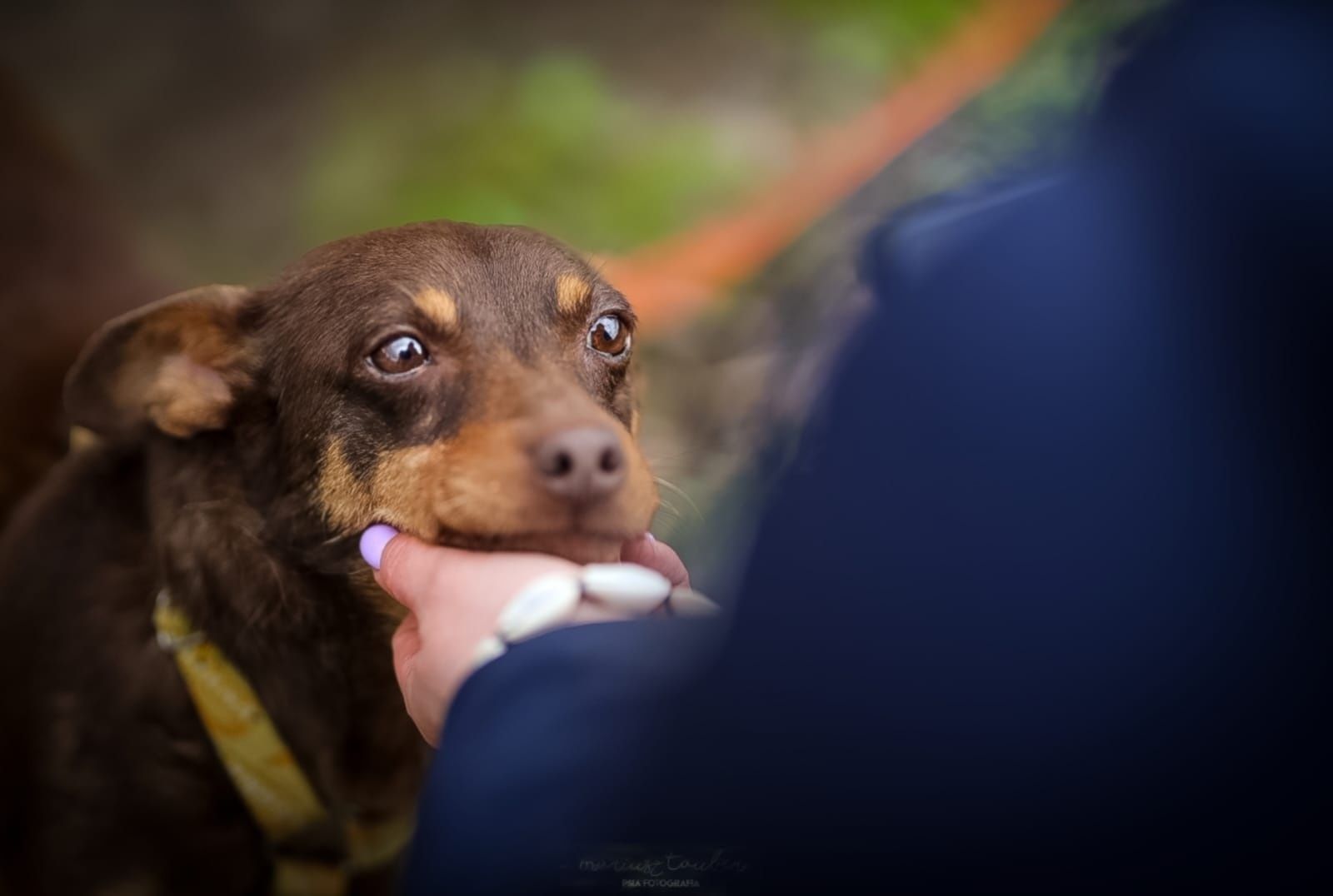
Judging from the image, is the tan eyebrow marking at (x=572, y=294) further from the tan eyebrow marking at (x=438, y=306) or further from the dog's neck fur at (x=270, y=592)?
the dog's neck fur at (x=270, y=592)

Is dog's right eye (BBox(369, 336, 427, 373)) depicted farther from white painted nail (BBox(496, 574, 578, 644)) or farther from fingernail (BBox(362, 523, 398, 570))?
white painted nail (BBox(496, 574, 578, 644))

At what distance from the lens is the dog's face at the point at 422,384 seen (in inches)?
66.6

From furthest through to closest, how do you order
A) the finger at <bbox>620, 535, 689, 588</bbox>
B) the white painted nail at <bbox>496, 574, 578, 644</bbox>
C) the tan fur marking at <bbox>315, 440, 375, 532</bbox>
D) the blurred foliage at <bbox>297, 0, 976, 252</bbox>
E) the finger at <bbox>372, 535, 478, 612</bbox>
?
the blurred foliage at <bbox>297, 0, 976, 252</bbox> < the tan fur marking at <bbox>315, 440, 375, 532</bbox> < the finger at <bbox>620, 535, 689, 588</bbox> < the finger at <bbox>372, 535, 478, 612</bbox> < the white painted nail at <bbox>496, 574, 578, 644</bbox>

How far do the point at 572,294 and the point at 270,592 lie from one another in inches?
32.6

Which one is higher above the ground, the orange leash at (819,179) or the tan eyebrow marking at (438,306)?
the orange leash at (819,179)

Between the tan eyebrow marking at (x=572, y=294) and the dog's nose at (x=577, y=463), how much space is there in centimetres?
52

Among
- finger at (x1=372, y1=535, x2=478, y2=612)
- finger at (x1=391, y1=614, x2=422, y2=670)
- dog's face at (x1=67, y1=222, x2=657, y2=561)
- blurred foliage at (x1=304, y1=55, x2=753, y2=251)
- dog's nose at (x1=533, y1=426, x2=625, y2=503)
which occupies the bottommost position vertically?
finger at (x1=391, y1=614, x2=422, y2=670)

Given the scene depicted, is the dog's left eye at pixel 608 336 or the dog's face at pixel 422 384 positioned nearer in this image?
the dog's face at pixel 422 384

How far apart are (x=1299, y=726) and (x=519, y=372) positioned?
1270mm

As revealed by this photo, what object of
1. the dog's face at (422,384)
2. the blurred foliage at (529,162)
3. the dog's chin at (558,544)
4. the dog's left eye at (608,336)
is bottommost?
the dog's chin at (558,544)

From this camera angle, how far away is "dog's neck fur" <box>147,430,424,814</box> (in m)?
2.13

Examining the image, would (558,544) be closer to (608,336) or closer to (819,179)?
(608,336)

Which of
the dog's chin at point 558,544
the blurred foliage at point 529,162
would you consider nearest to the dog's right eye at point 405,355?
the dog's chin at point 558,544

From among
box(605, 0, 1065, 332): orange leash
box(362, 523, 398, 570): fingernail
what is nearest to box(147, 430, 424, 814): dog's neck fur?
box(362, 523, 398, 570): fingernail
